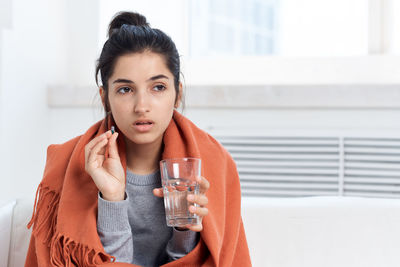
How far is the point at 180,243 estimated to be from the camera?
1.19 meters

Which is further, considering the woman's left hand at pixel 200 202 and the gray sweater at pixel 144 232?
the gray sweater at pixel 144 232

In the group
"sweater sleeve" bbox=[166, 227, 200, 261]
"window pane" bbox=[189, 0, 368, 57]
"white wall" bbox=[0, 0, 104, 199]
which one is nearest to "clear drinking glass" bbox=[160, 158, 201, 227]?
Result: "sweater sleeve" bbox=[166, 227, 200, 261]

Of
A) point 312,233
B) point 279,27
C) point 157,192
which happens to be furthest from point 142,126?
point 279,27

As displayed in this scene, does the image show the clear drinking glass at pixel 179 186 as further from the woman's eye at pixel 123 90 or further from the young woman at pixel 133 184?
the woman's eye at pixel 123 90

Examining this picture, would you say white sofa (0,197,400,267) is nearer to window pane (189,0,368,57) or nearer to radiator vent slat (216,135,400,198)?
radiator vent slat (216,135,400,198)

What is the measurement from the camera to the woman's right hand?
1137 millimetres

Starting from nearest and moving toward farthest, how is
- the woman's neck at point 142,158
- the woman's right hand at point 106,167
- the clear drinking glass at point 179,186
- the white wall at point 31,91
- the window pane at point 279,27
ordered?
the clear drinking glass at point 179,186, the woman's right hand at point 106,167, the woman's neck at point 142,158, the white wall at point 31,91, the window pane at point 279,27

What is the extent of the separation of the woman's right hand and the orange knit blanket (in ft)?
0.17

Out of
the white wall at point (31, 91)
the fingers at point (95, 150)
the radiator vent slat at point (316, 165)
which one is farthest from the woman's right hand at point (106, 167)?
the radiator vent slat at point (316, 165)

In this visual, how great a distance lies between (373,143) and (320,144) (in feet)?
0.76

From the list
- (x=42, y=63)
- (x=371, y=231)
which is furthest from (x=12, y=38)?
(x=371, y=231)

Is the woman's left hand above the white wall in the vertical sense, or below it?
below

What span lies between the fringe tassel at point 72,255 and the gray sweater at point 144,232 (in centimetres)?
4

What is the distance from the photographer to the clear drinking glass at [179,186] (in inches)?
40.8
